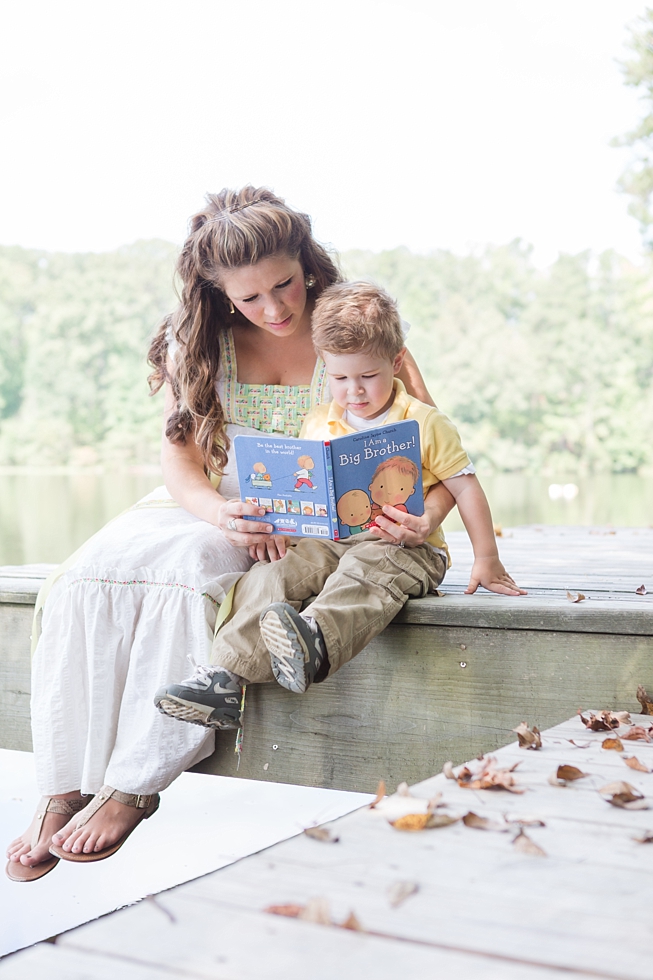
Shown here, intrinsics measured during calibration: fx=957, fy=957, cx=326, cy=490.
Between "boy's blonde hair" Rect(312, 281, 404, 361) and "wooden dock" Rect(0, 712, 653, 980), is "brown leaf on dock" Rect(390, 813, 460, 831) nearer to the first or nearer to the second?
"wooden dock" Rect(0, 712, 653, 980)

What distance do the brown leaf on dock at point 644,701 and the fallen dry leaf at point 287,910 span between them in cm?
103

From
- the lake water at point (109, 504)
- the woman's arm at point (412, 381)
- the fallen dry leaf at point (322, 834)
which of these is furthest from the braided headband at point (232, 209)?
the lake water at point (109, 504)

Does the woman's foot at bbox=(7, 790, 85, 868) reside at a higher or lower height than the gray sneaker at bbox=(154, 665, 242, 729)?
lower

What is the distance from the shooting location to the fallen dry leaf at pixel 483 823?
1.15 meters

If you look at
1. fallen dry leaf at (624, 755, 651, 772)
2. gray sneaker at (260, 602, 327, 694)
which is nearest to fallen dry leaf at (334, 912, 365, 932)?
fallen dry leaf at (624, 755, 651, 772)

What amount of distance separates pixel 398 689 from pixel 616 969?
3.78 ft

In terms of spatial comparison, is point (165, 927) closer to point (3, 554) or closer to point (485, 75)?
point (3, 554)

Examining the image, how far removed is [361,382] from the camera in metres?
2.07

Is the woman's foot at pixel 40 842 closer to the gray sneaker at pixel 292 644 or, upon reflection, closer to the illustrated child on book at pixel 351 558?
the illustrated child on book at pixel 351 558

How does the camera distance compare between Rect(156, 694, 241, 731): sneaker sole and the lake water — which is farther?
the lake water

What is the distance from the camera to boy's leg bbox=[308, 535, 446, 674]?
1775 mm

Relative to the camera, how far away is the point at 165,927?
2.90 feet

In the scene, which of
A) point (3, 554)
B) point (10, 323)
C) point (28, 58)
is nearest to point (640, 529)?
point (3, 554)

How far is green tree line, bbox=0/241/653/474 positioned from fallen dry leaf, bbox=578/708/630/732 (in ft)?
60.7
